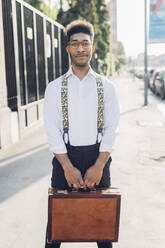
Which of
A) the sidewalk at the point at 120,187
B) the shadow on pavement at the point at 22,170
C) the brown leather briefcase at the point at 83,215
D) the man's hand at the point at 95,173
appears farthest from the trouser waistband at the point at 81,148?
the shadow on pavement at the point at 22,170

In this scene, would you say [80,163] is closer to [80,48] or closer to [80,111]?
[80,111]

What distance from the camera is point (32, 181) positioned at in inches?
195

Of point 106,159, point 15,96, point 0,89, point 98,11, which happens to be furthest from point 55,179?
point 98,11

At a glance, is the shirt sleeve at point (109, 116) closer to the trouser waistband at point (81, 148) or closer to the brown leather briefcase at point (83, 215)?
the trouser waistband at point (81, 148)

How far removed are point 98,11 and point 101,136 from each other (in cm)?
3146

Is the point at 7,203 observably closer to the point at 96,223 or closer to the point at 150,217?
the point at 150,217

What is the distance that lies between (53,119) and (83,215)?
756mm

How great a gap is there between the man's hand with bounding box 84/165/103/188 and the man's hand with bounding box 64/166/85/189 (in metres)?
0.05

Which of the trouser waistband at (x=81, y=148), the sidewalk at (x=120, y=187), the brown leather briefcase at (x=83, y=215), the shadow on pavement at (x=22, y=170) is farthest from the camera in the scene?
the shadow on pavement at (x=22, y=170)

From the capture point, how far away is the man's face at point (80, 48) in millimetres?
2309

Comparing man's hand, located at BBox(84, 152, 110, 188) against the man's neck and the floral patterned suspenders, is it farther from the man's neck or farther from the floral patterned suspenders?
the man's neck

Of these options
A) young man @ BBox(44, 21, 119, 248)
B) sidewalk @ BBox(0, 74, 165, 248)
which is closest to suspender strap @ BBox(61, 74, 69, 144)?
young man @ BBox(44, 21, 119, 248)

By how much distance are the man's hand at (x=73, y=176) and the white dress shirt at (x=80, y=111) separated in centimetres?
15

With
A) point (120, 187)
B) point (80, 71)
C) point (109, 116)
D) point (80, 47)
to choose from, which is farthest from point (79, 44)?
point (120, 187)
